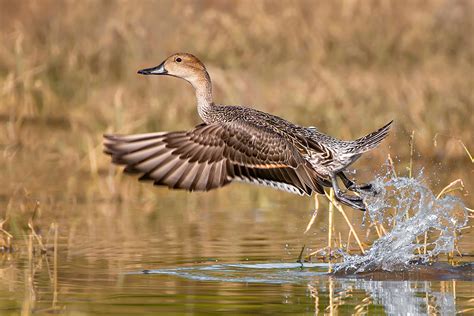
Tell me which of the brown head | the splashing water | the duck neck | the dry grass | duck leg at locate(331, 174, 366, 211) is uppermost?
the dry grass

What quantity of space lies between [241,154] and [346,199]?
35.2 inches

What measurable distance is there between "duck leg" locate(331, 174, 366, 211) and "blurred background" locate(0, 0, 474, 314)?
0.62 meters

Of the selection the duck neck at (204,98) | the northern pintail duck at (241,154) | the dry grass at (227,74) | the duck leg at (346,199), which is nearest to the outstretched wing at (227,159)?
the northern pintail duck at (241,154)

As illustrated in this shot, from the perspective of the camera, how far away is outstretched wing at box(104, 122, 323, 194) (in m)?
9.09

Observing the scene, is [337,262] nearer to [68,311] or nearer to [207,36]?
[68,311]

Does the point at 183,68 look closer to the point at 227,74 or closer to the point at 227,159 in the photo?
the point at 227,159

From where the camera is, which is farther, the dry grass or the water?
the dry grass

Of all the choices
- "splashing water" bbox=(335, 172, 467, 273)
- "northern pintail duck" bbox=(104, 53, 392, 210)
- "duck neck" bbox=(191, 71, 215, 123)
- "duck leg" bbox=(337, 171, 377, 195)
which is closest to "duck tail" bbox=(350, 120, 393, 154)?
"northern pintail duck" bbox=(104, 53, 392, 210)

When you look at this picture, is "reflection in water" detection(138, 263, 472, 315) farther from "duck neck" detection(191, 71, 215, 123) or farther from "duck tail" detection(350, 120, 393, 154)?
"duck neck" detection(191, 71, 215, 123)

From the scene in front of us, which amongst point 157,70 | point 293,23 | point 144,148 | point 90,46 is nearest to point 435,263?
point 144,148

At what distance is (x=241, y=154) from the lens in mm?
9273

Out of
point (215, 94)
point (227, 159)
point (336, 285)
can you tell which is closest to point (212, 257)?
point (227, 159)

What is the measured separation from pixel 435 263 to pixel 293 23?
10728 millimetres

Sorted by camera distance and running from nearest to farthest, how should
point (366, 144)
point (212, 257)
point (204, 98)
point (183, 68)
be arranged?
point (366, 144), point (212, 257), point (204, 98), point (183, 68)
